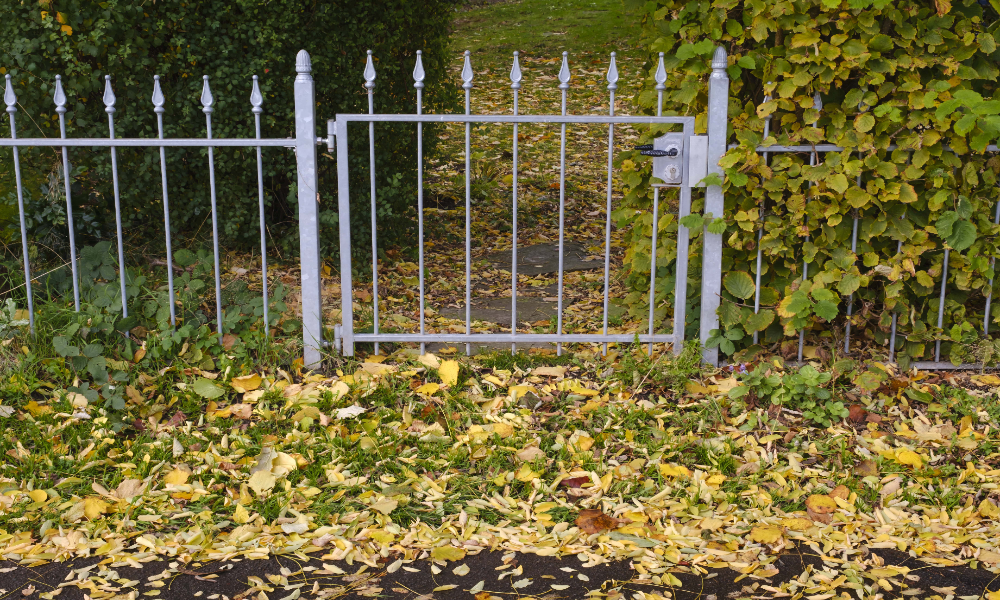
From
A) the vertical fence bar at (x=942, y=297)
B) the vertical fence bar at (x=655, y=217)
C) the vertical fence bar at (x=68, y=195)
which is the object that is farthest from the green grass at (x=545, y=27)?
the vertical fence bar at (x=68, y=195)

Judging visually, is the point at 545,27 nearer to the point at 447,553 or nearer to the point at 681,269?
the point at 681,269

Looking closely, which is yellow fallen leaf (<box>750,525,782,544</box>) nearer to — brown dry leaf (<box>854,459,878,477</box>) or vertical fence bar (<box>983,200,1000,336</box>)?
brown dry leaf (<box>854,459,878,477</box>)

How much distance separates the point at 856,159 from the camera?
4.03 metres

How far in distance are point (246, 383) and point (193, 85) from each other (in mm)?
2077

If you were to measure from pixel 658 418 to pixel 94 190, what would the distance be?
3569 mm

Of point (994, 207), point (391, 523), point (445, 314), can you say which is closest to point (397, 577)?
point (391, 523)

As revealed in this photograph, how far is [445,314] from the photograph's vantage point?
5.48 metres

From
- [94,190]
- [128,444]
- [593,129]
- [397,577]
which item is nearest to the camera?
[397,577]

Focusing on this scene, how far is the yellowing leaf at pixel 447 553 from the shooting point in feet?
9.79

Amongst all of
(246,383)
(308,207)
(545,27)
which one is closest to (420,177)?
(308,207)

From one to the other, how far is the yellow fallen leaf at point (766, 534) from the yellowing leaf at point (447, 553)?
3.28 feet

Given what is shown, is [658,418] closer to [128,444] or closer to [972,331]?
[972,331]

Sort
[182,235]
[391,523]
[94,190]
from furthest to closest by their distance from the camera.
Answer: [182,235] < [94,190] < [391,523]

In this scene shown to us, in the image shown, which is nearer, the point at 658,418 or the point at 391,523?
the point at 391,523
